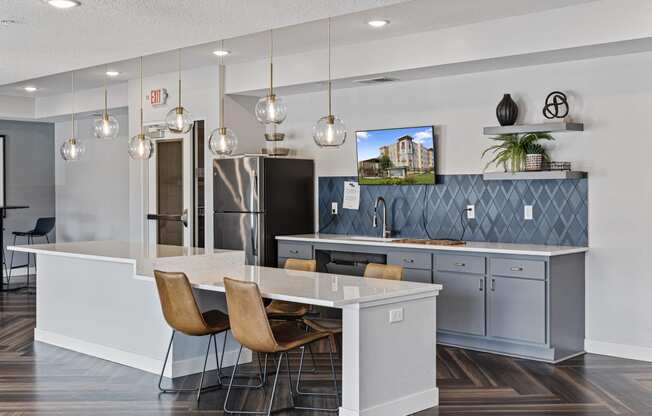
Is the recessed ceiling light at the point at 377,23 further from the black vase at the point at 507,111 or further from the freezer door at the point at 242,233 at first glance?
the freezer door at the point at 242,233

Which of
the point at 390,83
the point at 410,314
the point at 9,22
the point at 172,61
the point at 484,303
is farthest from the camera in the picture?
the point at 172,61

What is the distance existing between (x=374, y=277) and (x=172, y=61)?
3.94 m

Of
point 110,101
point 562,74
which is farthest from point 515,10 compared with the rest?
point 110,101

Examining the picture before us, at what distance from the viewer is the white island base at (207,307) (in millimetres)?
4289

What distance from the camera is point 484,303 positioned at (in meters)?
6.24

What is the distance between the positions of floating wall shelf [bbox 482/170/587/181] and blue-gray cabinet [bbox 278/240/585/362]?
2.05 feet

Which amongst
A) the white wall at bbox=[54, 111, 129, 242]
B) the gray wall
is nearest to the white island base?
the white wall at bbox=[54, 111, 129, 242]

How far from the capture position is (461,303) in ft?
21.0

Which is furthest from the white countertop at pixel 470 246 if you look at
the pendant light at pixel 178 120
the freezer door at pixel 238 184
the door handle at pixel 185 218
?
the pendant light at pixel 178 120

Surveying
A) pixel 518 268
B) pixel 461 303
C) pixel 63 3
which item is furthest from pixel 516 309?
pixel 63 3

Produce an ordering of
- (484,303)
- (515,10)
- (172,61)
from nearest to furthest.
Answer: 1. (515,10)
2. (484,303)
3. (172,61)

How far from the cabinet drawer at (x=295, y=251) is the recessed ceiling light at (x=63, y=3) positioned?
3642 mm

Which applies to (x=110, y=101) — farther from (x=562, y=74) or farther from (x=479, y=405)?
(x=479, y=405)

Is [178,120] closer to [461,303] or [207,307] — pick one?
[207,307]
